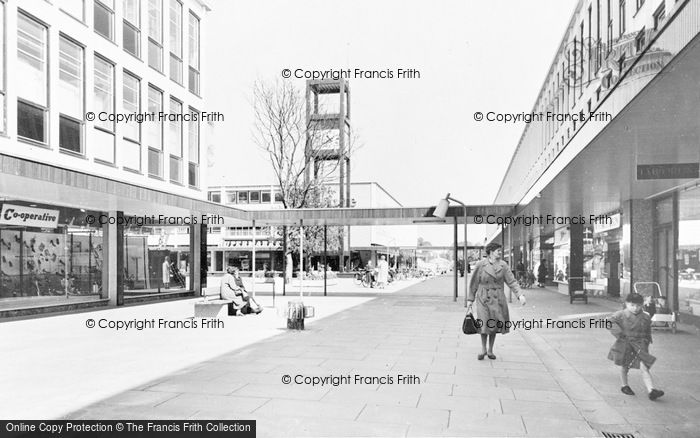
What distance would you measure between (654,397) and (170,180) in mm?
17776

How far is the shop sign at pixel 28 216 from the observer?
580 inches

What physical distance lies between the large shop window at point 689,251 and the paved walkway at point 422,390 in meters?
2.08

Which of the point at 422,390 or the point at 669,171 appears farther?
the point at 669,171

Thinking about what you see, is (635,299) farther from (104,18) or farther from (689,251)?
(104,18)

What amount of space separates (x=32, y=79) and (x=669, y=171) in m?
13.5

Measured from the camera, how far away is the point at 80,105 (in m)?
15.7

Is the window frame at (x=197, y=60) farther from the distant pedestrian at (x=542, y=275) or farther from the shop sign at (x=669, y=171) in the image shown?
the distant pedestrian at (x=542, y=275)

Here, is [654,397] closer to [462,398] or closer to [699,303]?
[462,398]

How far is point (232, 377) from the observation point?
7254 mm

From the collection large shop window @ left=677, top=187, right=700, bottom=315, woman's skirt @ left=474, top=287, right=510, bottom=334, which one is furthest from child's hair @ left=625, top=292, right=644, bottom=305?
large shop window @ left=677, top=187, right=700, bottom=315

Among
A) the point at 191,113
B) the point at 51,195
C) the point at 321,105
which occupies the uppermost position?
the point at 321,105

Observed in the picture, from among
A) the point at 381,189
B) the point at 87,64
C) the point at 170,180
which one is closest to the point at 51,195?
the point at 87,64

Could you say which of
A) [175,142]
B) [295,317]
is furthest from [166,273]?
[295,317]

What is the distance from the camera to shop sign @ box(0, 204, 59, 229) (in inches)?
580
